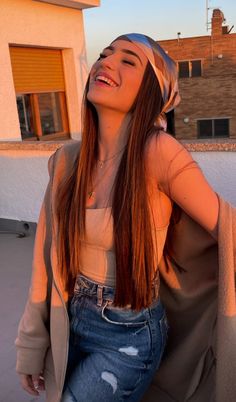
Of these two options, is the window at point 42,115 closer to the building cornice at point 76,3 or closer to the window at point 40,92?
the window at point 40,92

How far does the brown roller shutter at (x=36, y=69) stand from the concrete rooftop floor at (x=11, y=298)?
3515 millimetres

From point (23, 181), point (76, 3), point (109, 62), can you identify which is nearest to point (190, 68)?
point (76, 3)

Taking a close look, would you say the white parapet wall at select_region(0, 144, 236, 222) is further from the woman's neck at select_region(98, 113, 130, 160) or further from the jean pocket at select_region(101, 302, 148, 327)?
the jean pocket at select_region(101, 302, 148, 327)

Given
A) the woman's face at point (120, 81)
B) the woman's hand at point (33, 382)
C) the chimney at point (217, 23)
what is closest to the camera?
the woman's face at point (120, 81)

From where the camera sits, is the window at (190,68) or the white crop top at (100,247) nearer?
the white crop top at (100,247)

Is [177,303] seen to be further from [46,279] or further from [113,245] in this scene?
[46,279]

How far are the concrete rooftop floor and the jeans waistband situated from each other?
1.23 metres

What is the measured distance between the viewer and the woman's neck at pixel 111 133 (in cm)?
137

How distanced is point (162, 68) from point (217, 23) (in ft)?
86.6

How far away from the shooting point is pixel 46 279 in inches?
61.2

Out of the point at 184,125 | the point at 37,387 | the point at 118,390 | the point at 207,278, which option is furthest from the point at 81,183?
the point at 184,125

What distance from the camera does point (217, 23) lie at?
81.5 feet

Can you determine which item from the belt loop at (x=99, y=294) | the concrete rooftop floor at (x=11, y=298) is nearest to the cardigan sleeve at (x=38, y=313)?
the belt loop at (x=99, y=294)

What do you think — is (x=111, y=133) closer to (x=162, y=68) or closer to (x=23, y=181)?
(x=162, y=68)
